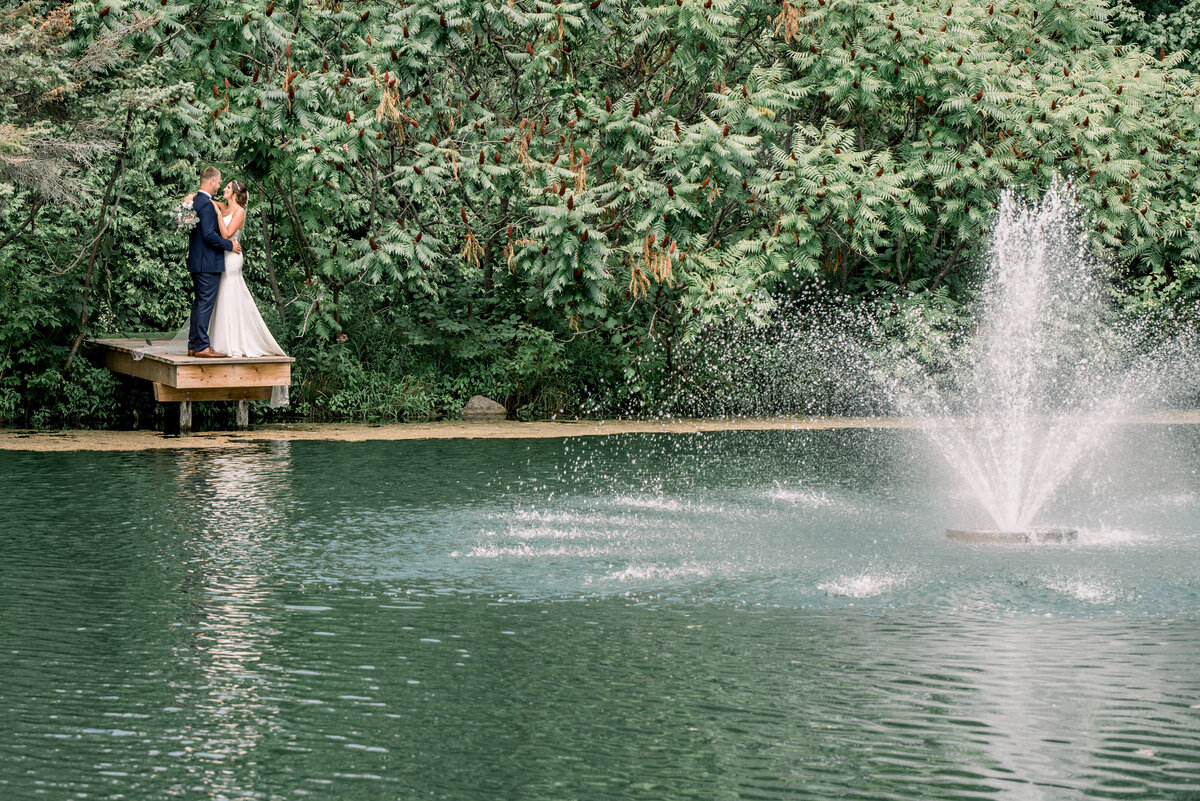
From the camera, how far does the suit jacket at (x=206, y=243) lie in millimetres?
18828

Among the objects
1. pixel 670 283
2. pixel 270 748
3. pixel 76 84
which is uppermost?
pixel 76 84

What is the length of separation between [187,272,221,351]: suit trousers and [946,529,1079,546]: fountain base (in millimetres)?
10200

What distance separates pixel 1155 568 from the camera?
428 inches

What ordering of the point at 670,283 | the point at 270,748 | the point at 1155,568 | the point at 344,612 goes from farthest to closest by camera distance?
the point at 670,283, the point at 1155,568, the point at 344,612, the point at 270,748

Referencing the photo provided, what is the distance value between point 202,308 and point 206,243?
750 millimetres

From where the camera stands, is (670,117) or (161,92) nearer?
(161,92)

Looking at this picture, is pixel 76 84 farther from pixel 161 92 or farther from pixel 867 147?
pixel 867 147

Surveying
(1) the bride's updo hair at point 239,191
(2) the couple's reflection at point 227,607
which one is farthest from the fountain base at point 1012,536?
(1) the bride's updo hair at point 239,191

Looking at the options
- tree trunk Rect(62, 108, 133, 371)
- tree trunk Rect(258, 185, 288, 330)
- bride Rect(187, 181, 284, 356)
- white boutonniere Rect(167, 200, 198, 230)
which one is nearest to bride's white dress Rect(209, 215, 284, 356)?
bride Rect(187, 181, 284, 356)

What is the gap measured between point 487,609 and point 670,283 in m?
11.4

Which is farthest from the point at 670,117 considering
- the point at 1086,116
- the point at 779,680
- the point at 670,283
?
the point at 779,680

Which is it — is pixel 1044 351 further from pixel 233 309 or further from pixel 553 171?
pixel 233 309

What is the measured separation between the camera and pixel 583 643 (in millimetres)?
8555

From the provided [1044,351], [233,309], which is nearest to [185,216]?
[233,309]
